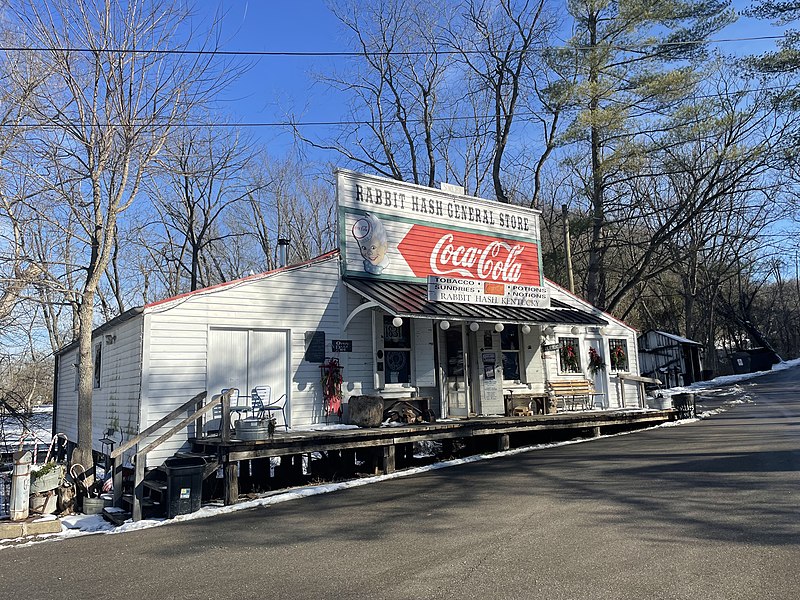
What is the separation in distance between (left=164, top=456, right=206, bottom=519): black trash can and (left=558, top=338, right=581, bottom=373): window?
10.2m

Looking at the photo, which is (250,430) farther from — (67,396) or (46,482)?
(67,396)

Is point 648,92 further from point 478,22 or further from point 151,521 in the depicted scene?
point 151,521

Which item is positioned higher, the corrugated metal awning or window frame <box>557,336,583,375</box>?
the corrugated metal awning

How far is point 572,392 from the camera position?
50.7 ft

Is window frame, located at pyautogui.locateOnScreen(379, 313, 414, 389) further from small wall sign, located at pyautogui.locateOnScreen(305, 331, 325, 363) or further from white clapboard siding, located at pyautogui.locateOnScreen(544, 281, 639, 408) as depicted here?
white clapboard siding, located at pyautogui.locateOnScreen(544, 281, 639, 408)

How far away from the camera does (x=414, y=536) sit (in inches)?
252

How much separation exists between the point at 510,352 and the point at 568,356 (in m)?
2.19

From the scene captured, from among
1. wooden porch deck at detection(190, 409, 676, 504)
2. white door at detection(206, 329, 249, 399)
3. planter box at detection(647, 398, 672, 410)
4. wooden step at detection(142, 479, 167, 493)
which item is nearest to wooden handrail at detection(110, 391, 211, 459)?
white door at detection(206, 329, 249, 399)

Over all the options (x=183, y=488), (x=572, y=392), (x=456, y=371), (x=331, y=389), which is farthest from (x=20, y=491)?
(x=572, y=392)

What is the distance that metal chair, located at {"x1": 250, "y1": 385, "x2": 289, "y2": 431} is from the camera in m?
10.8

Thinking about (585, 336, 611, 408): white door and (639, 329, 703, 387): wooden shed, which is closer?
(585, 336, 611, 408): white door

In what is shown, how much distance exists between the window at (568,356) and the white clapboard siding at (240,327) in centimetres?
670

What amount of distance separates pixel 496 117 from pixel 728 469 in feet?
67.4

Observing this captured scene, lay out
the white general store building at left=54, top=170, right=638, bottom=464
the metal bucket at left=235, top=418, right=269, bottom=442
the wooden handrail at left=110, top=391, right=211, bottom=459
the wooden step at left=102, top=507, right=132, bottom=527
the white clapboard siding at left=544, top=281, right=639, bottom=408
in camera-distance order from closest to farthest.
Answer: the wooden step at left=102, top=507, right=132, bottom=527 < the wooden handrail at left=110, top=391, right=211, bottom=459 < the metal bucket at left=235, top=418, right=269, bottom=442 < the white general store building at left=54, top=170, right=638, bottom=464 < the white clapboard siding at left=544, top=281, right=639, bottom=408
